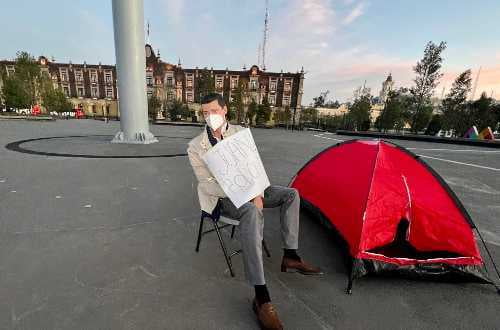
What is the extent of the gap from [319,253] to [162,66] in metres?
61.7

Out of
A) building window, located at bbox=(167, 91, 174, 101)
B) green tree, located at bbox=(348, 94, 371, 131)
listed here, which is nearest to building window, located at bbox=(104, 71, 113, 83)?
building window, located at bbox=(167, 91, 174, 101)

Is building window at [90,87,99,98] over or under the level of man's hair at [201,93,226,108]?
over

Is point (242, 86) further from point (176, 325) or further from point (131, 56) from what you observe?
point (176, 325)

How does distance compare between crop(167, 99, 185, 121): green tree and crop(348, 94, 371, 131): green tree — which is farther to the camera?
crop(167, 99, 185, 121): green tree

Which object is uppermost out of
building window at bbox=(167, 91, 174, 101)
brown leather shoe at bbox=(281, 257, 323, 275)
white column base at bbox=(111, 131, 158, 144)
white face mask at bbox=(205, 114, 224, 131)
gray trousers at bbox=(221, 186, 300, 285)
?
building window at bbox=(167, 91, 174, 101)

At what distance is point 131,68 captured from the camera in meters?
9.45

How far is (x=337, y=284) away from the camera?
2.27 metres

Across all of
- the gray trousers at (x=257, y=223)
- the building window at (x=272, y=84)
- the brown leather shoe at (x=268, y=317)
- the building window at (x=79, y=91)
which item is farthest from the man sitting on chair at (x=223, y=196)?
the building window at (x=79, y=91)

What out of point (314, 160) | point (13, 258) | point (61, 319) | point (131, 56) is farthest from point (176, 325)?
point (131, 56)

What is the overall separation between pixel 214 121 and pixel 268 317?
5.72 feet

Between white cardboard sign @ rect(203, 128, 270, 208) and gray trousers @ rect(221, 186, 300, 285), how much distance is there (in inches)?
4.7

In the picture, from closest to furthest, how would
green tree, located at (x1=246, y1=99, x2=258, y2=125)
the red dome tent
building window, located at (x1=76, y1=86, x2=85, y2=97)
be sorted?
the red dome tent → green tree, located at (x1=246, y1=99, x2=258, y2=125) → building window, located at (x1=76, y1=86, x2=85, y2=97)

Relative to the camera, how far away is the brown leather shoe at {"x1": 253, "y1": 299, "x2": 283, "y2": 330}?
1.74m

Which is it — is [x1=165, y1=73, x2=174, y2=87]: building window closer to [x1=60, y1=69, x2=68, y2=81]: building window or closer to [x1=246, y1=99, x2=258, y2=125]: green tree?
[x1=246, y1=99, x2=258, y2=125]: green tree
